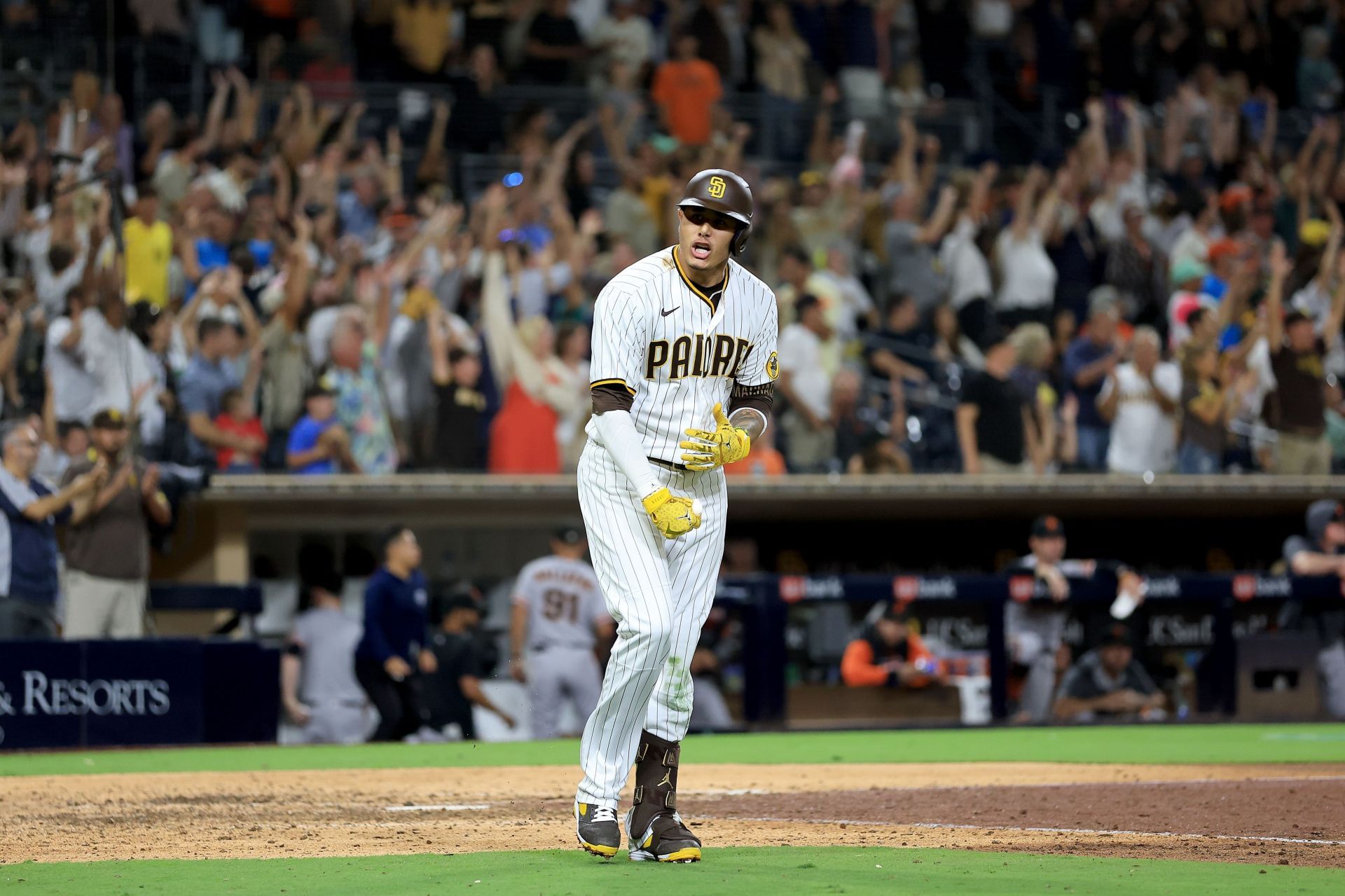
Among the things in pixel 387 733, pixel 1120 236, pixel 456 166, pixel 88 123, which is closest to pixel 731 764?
pixel 387 733

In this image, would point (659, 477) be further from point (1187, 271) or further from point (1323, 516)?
point (1187, 271)

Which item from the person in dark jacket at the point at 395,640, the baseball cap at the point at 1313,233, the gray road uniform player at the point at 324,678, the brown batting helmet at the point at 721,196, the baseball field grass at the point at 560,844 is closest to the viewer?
the baseball field grass at the point at 560,844

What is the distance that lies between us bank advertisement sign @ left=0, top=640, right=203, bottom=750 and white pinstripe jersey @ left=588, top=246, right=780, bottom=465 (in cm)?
576

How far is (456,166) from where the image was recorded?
1608 cm

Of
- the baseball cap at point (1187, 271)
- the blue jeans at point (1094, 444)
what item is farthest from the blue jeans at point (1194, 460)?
the baseball cap at point (1187, 271)

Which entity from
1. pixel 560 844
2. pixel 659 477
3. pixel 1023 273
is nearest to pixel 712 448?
pixel 659 477

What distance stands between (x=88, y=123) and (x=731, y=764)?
236 inches

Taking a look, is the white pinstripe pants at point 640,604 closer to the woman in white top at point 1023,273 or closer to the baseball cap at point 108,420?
the baseball cap at point 108,420

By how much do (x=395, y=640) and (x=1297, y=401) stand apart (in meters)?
7.76

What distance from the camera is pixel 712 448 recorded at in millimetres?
5438

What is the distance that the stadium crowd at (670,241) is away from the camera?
1223 cm

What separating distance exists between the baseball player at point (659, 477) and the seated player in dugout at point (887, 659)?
6.80 metres

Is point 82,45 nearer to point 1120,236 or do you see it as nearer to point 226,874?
point 226,874

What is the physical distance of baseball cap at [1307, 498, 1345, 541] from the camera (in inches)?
520
